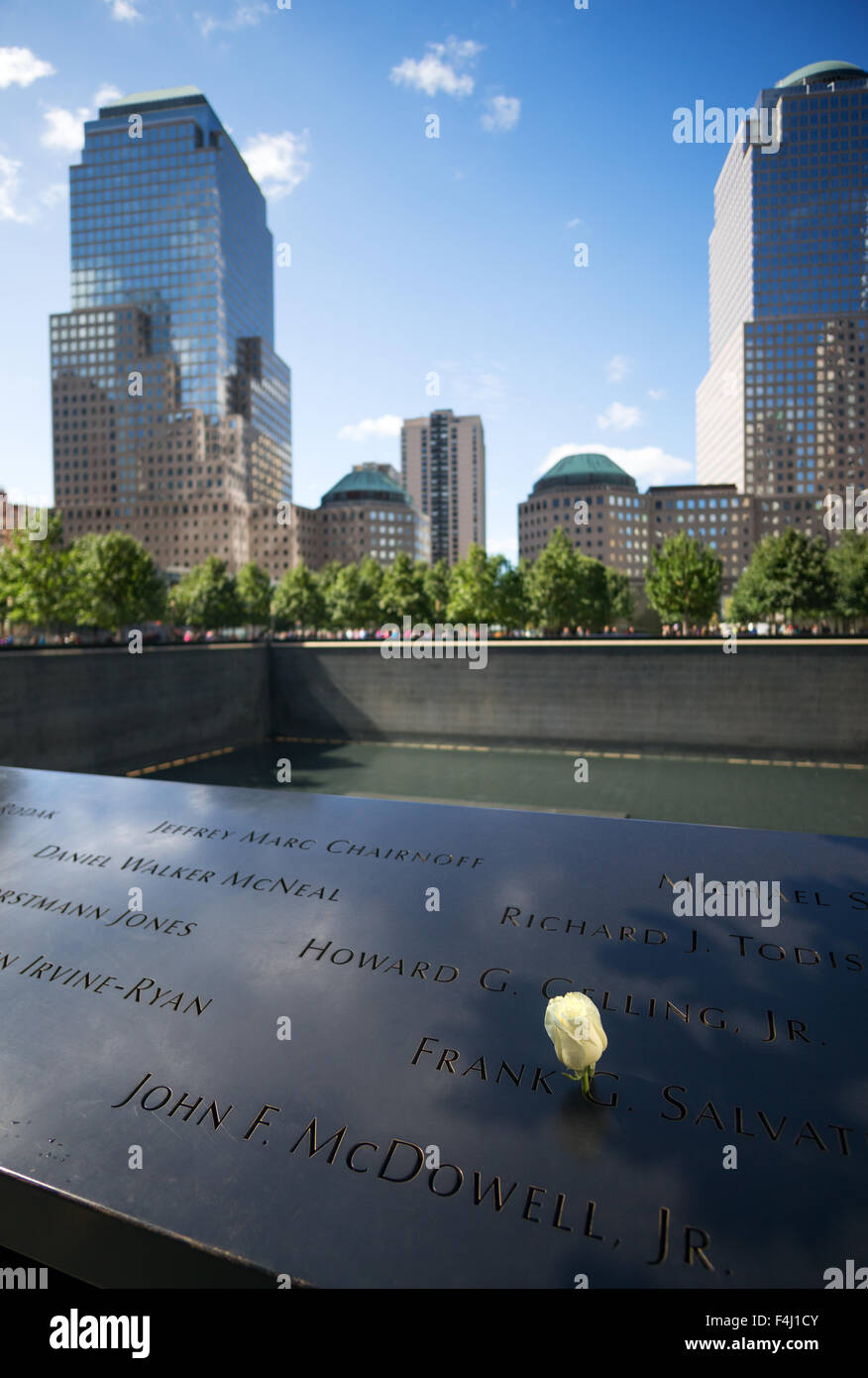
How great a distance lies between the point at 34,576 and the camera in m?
42.4

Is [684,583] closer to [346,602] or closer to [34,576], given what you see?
[346,602]

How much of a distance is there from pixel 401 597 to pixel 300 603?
13157mm

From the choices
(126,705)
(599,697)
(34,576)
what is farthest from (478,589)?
(126,705)

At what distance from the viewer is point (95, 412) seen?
5827 inches

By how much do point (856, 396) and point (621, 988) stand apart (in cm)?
16503

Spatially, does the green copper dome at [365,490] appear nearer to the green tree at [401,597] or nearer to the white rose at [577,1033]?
the green tree at [401,597]

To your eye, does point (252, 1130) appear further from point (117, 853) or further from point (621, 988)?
point (117, 853)

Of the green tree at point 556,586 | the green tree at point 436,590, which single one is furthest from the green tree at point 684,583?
the green tree at point 436,590

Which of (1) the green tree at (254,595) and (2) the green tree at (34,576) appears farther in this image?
(1) the green tree at (254,595)

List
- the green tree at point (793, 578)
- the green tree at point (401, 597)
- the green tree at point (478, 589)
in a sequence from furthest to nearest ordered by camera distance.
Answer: the green tree at point (401, 597)
the green tree at point (478, 589)
the green tree at point (793, 578)

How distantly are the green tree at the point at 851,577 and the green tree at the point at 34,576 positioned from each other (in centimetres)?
5410

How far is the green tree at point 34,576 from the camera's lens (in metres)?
42.2

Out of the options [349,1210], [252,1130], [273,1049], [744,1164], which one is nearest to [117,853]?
[273,1049]

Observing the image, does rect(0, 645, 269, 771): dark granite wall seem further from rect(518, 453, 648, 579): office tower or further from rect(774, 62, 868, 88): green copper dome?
rect(774, 62, 868, 88): green copper dome
